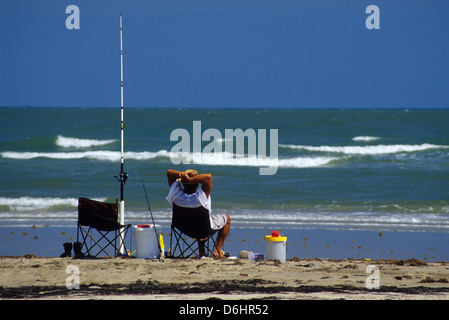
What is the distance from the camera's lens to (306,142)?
1315 inches

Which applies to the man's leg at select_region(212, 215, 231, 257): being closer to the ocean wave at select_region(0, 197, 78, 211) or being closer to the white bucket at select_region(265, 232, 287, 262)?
the white bucket at select_region(265, 232, 287, 262)

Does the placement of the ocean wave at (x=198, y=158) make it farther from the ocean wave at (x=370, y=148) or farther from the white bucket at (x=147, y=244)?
the white bucket at (x=147, y=244)

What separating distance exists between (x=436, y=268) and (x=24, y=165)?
1765 centimetres

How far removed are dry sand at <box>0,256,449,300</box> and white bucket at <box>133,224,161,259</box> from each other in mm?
196

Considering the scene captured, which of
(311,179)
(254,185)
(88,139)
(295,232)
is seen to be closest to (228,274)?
(295,232)

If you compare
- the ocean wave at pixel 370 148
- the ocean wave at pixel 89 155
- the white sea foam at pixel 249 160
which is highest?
the ocean wave at pixel 370 148

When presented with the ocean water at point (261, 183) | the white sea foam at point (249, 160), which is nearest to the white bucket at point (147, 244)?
the ocean water at point (261, 183)

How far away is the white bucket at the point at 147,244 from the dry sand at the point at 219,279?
196mm

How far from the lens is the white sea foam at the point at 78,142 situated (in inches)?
1228

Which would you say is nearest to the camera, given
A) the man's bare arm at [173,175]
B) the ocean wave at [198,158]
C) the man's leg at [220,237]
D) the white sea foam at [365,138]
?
the man's bare arm at [173,175]

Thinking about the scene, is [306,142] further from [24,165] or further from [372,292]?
[372,292]

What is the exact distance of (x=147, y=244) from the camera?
7.55 meters

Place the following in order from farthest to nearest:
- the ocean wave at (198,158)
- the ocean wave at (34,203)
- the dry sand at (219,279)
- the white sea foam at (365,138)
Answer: the white sea foam at (365,138)
the ocean wave at (198,158)
the ocean wave at (34,203)
the dry sand at (219,279)

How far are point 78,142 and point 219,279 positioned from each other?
27.4 m
